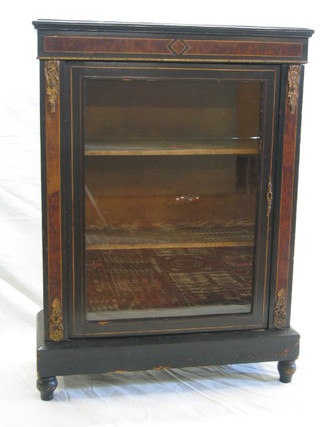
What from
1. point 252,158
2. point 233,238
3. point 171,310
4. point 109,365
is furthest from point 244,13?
point 109,365

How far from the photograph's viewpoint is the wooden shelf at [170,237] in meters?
1.83

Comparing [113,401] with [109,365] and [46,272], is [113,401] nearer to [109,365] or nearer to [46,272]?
[109,365]

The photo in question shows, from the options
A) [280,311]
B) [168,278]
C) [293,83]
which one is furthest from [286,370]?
[293,83]

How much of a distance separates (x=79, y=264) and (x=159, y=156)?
1.08 ft

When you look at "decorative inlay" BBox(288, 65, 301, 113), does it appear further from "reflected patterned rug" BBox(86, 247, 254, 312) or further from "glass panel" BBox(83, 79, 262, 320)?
"reflected patterned rug" BBox(86, 247, 254, 312)

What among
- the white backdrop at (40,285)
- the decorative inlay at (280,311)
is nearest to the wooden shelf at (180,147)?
the decorative inlay at (280,311)

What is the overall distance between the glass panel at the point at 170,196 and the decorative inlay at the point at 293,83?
75 mm

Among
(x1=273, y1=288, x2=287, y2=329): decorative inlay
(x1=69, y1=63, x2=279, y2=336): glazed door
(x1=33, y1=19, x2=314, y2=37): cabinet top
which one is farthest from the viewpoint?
(x1=273, y1=288, x2=287, y2=329): decorative inlay

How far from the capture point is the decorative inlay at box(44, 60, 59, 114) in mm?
1690

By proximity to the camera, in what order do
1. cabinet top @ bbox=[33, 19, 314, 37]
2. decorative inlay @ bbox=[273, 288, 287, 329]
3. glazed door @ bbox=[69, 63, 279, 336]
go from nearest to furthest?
cabinet top @ bbox=[33, 19, 314, 37]
glazed door @ bbox=[69, 63, 279, 336]
decorative inlay @ bbox=[273, 288, 287, 329]

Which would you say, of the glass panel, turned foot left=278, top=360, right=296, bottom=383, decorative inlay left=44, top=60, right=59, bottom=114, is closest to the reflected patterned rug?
the glass panel

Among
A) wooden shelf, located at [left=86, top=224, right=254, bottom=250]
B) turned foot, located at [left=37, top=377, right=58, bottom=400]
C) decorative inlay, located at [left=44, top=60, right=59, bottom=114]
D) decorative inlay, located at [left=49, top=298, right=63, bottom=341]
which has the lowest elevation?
turned foot, located at [left=37, top=377, right=58, bottom=400]

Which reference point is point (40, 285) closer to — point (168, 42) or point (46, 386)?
point (46, 386)

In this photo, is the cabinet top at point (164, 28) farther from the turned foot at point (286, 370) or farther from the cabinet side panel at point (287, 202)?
the turned foot at point (286, 370)
